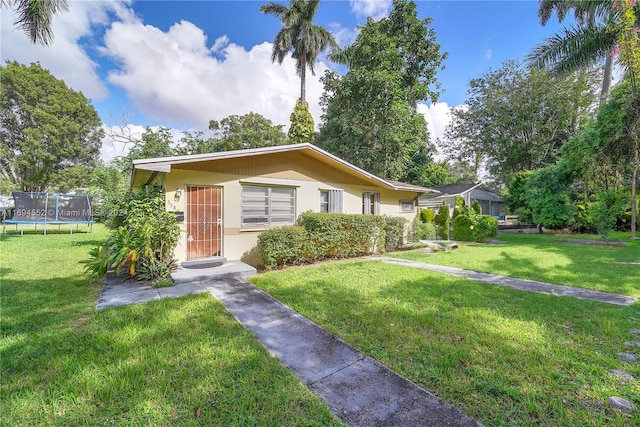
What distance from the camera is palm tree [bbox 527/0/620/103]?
1227 centimetres

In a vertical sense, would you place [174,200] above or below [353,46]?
below

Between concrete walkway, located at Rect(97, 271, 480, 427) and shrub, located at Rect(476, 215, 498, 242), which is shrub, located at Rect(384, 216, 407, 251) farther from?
concrete walkway, located at Rect(97, 271, 480, 427)

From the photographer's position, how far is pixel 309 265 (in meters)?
8.08

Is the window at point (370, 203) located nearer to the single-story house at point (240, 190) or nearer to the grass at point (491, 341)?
the single-story house at point (240, 190)

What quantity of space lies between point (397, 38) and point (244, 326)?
19.4 m

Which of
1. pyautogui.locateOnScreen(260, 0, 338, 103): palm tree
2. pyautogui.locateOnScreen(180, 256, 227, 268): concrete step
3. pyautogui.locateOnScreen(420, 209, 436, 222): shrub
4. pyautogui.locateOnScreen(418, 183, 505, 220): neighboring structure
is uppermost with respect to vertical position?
pyautogui.locateOnScreen(260, 0, 338, 103): palm tree

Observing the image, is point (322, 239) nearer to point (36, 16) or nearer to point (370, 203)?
point (370, 203)

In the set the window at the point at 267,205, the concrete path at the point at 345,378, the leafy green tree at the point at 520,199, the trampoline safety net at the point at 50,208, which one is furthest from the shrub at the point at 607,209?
the trampoline safety net at the point at 50,208

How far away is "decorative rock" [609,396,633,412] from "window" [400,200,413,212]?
1112 centimetres

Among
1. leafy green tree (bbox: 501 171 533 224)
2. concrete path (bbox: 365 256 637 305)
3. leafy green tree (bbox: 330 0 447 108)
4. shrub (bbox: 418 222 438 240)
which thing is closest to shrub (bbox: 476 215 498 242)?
shrub (bbox: 418 222 438 240)

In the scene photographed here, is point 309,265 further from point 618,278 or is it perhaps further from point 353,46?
point 353,46

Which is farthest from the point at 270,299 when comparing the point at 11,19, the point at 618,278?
the point at 11,19

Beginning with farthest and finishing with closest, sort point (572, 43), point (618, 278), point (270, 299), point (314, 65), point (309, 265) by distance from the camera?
1. point (314, 65)
2. point (572, 43)
3. point (309, 265)
4. point (618, 278)
5. point (270, 299)

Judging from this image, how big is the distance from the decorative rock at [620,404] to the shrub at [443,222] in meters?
12.6
